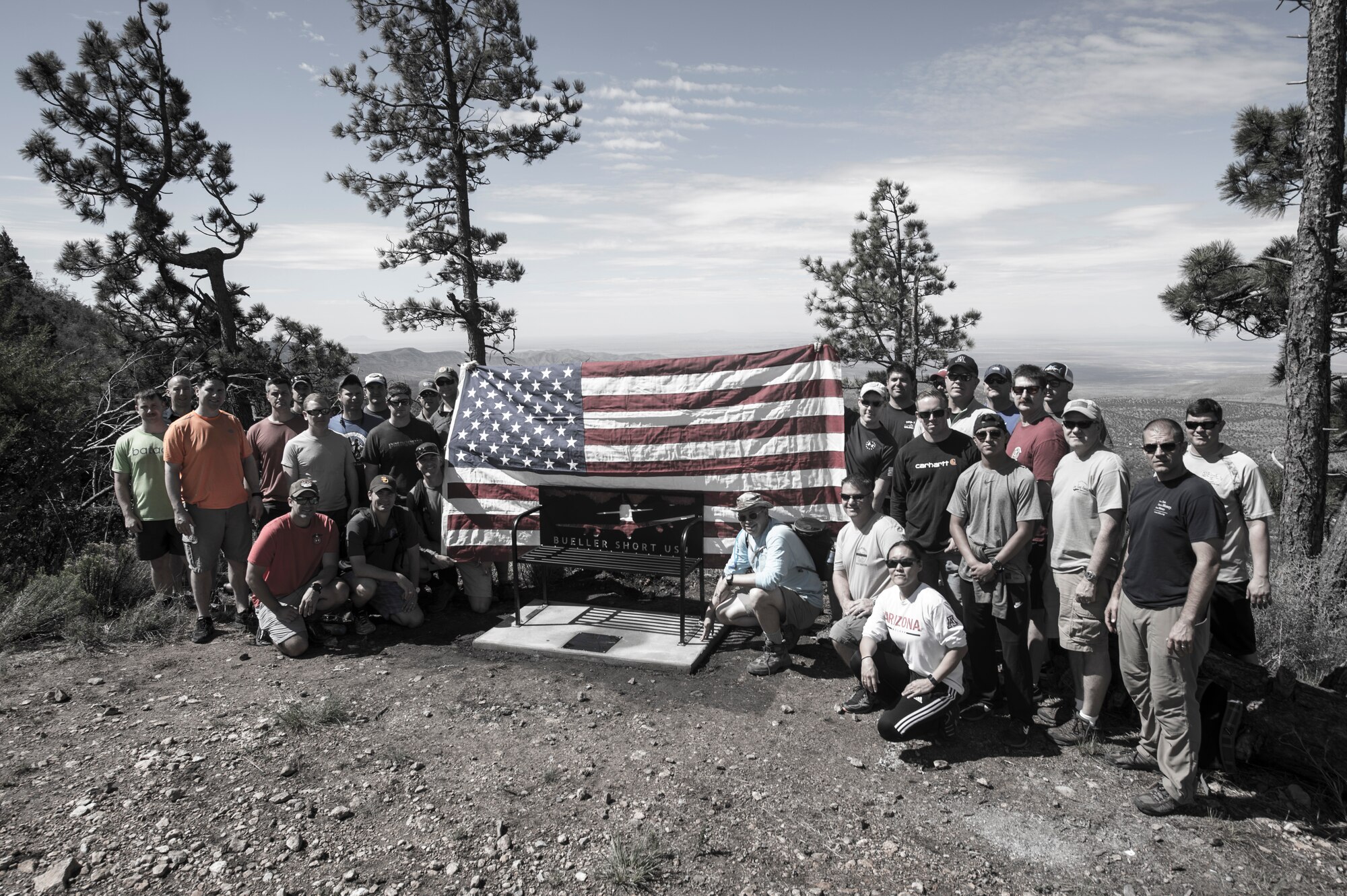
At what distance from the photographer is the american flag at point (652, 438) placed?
679 cm

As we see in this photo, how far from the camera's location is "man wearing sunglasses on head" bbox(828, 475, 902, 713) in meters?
5.46

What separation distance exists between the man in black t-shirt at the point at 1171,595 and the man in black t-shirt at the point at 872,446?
6.91 ft

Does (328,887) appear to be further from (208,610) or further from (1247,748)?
(1247,748)

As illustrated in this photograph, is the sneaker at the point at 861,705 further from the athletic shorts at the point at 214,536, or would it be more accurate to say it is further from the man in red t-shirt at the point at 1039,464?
the athletic shorts at the point at 214,536

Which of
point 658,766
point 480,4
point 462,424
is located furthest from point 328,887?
point 480,4

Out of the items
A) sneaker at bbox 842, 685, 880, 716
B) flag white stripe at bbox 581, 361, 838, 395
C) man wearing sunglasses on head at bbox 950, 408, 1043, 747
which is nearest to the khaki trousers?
man wearing sunglasses on head at bbox 950, 408, 1043, 747

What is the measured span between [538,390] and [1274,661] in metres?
6.50

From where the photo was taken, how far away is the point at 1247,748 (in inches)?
177

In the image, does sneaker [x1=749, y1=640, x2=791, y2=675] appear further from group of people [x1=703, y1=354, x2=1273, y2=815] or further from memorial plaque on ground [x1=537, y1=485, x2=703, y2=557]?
memorial plaque on ground [x1=537, y1=485, x2=703, y2=557]

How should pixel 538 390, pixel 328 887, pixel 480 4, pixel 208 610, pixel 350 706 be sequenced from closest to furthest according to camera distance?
pixel 328 887
pixel 350 706
pixel 208 610
pixel 538 390
pixel 480 4

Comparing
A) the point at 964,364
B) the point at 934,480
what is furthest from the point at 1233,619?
the point at 964,364

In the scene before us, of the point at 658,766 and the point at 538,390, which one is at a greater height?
the point at 538,390

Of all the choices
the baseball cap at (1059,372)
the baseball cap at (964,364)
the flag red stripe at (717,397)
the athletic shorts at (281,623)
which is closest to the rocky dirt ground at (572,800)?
the athletic shorts at (281,623)

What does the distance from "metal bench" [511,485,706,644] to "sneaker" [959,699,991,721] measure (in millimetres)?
2244
